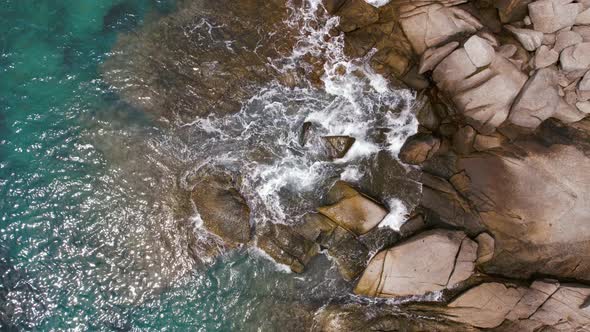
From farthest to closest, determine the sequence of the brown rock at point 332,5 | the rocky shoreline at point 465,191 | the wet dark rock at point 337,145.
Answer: the brown rock at point 332,5, the wet dark rock at point 337,145, the rocky shoreline at point 465,191

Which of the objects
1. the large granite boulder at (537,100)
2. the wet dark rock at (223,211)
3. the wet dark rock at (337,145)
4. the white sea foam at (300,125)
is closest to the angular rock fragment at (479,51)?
the large granite boulder at (537,100)

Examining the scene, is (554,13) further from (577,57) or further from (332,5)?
(332,5)

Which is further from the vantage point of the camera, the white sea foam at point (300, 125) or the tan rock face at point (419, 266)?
the white sea foam at point (300, 125)

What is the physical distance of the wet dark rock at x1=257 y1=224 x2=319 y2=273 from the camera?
17.2 m

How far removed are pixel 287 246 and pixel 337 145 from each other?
4.70 m

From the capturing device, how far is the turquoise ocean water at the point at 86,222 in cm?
1619

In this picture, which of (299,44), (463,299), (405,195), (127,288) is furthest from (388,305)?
(299,44)

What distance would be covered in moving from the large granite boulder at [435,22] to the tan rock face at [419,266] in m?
8.19

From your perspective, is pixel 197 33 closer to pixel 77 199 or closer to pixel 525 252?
pixel 77 199

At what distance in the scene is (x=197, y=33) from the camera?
61.8 ft

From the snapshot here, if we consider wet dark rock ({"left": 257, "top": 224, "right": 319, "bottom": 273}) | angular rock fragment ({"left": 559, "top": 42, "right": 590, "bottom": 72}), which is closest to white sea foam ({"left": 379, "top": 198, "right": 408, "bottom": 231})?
wet dark rock ({"left": 257, "top": 224, "right": 319, "bottom": 273})

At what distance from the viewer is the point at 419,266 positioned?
16.8m

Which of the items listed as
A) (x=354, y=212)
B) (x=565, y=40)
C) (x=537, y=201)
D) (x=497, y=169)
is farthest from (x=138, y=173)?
(x=565, y=40)

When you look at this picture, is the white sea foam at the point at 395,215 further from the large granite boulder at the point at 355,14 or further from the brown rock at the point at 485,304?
the large granite boulder at the point at 355,14
